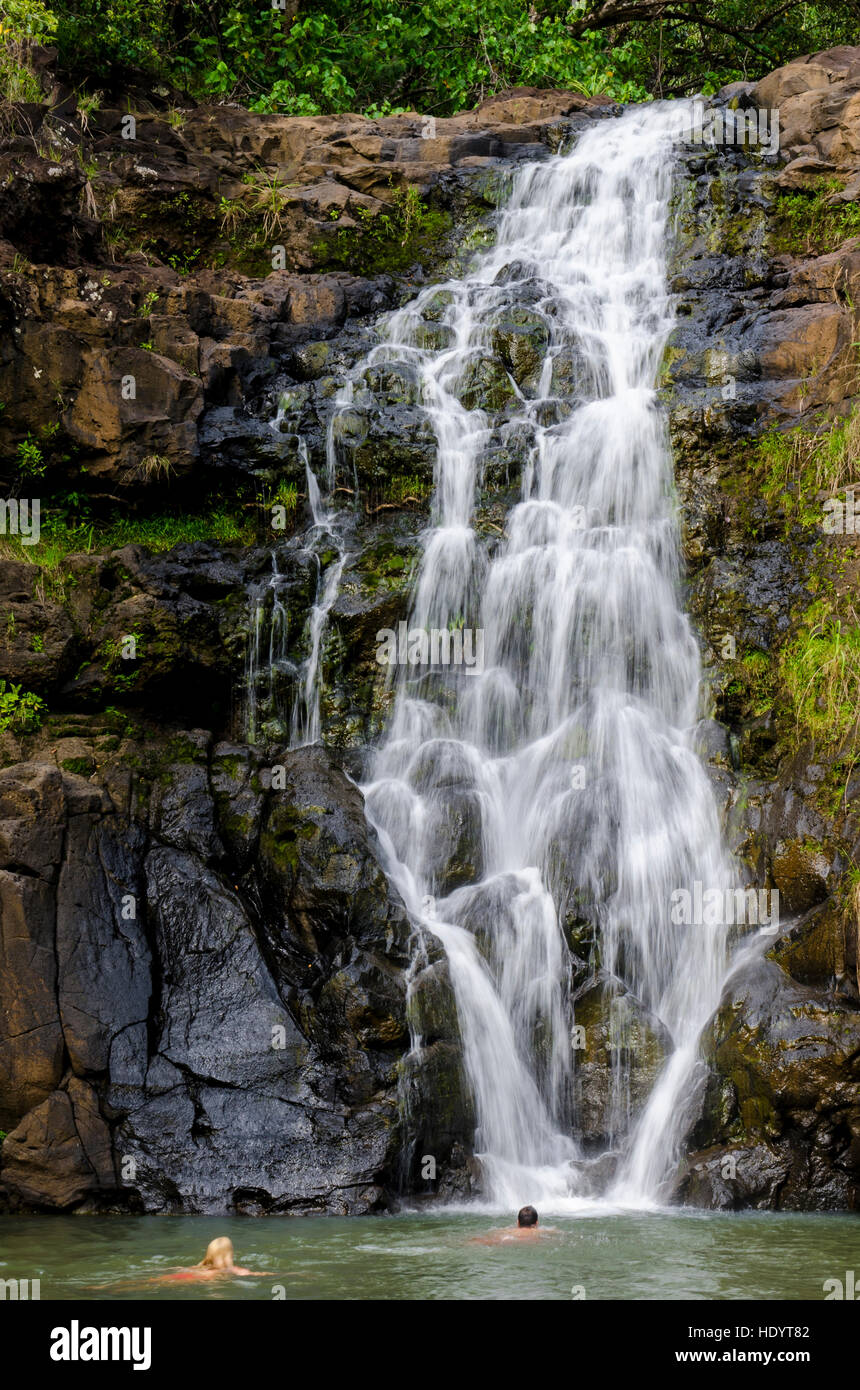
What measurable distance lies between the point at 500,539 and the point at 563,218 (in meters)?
6.52

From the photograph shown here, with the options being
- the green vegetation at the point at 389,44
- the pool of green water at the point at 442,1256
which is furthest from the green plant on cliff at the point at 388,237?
the pool of green water at the point at 442,1256

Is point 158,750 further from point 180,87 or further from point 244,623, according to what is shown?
point 180,87

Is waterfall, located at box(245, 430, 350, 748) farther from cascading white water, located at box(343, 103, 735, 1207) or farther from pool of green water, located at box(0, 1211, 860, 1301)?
pool of green water, located at box(0, 1211, 860, 1301)

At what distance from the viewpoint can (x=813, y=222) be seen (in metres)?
15.5

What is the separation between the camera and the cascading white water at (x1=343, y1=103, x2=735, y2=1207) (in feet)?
31.6

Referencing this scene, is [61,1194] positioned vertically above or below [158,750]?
below

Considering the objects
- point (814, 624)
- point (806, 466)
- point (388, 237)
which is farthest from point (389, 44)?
point (814, 624)

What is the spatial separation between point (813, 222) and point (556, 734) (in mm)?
8216

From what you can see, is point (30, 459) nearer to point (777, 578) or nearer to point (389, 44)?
point (777, 578)

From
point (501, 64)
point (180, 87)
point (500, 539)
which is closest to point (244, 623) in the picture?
point (500, 539)

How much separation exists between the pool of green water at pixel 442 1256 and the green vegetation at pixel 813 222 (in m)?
11.6

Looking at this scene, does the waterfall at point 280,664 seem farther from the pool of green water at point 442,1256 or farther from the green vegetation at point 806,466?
the pool of green water at point 442,1256

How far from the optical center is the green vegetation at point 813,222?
49.9 feet
